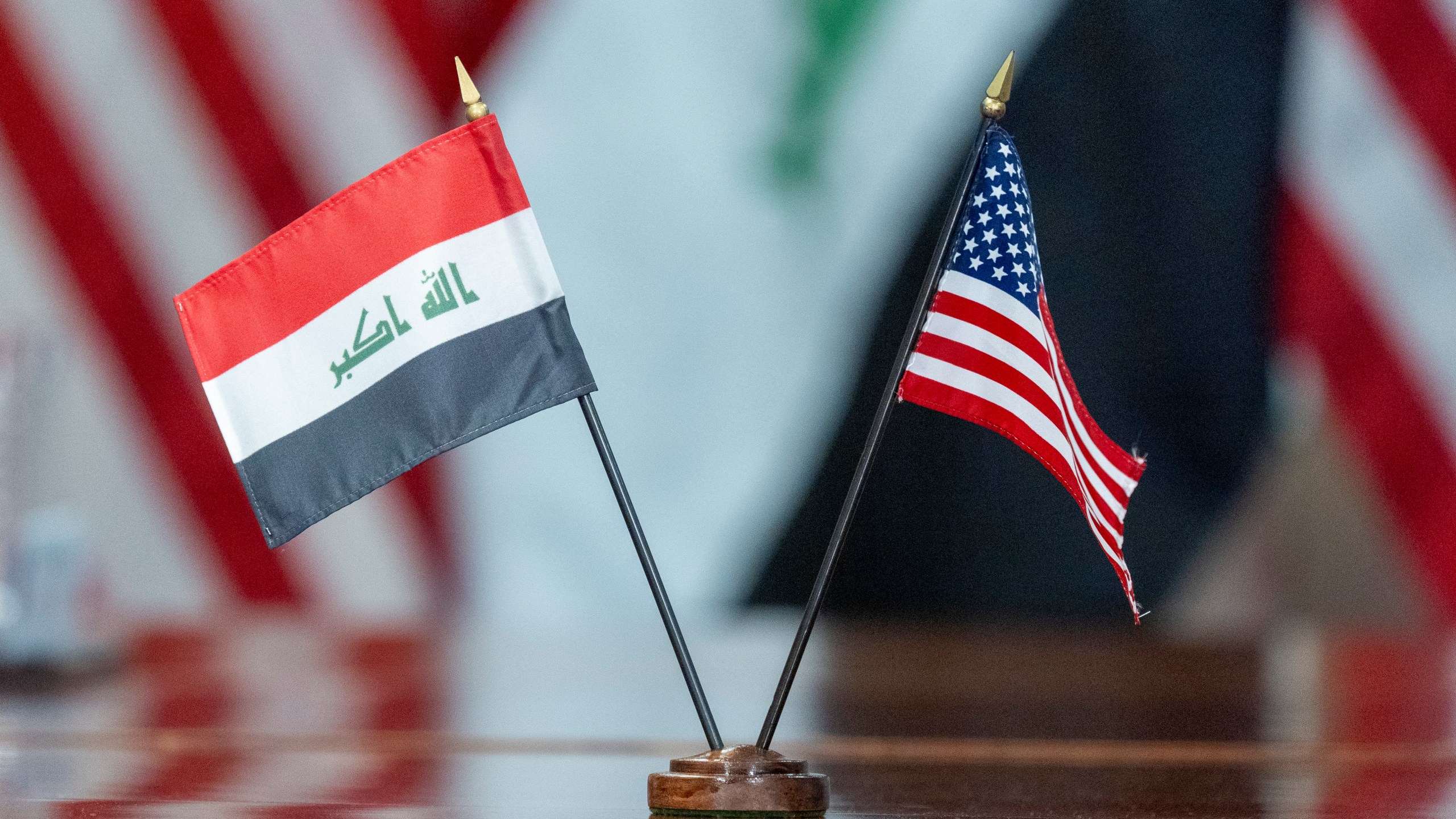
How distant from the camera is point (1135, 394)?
1.91 m

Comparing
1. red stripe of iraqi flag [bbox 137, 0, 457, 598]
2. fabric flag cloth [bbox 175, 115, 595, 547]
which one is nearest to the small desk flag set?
fabric flag cloth [bbox 175, 115, 595, 547]

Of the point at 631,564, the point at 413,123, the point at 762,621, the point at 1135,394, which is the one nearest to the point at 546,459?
the point at 631,564

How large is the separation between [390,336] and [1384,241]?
1864 mm

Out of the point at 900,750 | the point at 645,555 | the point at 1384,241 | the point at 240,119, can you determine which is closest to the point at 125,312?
the point at 240,119

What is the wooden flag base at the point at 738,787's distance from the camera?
454 millimetres

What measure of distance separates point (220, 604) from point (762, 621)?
0.87 metres

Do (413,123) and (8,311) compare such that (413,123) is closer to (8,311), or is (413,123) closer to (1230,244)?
(8,311)

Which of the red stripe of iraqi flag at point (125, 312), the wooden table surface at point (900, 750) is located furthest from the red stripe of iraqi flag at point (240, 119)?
the wooden table surface at point (900, 750)

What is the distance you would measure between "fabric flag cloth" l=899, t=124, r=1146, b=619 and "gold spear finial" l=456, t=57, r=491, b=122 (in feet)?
0.65

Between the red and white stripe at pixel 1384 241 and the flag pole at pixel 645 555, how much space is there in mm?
1730

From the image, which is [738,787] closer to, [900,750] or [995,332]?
[995,332]

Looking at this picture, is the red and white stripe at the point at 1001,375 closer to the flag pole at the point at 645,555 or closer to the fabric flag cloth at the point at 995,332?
the fabric flag cloth at the point at 995,332

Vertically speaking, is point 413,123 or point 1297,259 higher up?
point 413,123

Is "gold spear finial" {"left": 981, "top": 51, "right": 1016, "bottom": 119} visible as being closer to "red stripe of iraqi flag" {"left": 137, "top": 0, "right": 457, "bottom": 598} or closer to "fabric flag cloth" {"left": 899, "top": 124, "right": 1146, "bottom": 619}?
"fabric flag cloth" {"left": 899, "top": 124, "right": 1146, "bottom": 619}
